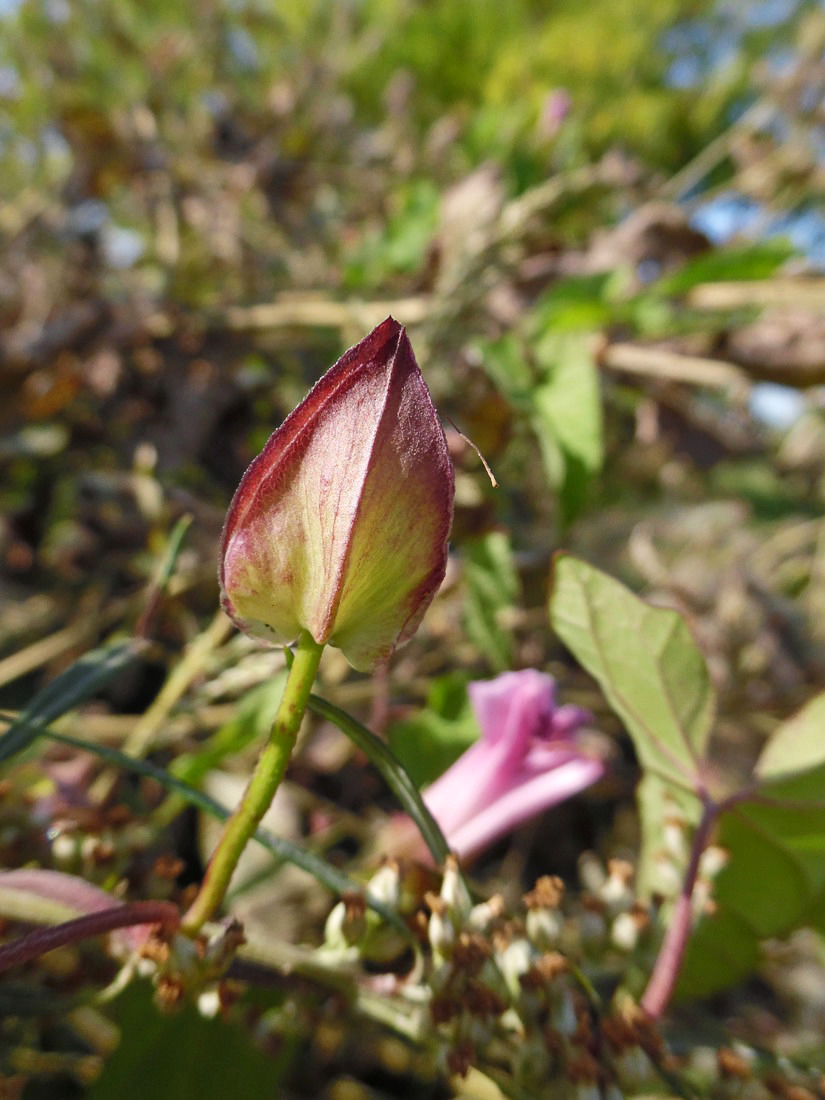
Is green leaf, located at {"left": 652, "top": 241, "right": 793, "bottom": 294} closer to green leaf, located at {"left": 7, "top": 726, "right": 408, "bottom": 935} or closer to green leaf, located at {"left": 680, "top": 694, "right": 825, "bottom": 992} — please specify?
green leaf, located at {"left": 680, "top": 694, "right": 825, "bottom": 992}

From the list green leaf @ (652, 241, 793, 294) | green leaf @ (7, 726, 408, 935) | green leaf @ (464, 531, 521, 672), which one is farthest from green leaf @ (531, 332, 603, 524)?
green leaf @ (7, 726, 408, 935)

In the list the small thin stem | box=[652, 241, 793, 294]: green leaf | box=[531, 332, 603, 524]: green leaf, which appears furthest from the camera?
box=[652, 241, 793, 294]: green leaf

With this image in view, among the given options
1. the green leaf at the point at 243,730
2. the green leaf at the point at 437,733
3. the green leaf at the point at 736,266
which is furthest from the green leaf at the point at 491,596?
the green leaf at the point at 736,266

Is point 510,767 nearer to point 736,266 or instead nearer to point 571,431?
point 571,431

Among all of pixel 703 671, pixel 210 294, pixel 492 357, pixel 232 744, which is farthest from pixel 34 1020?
pixel 210 294

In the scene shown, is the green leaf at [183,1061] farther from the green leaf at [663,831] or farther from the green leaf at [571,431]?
the green leaf at [571,431]

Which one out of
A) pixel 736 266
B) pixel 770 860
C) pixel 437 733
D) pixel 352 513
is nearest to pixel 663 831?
pixel 770 860
